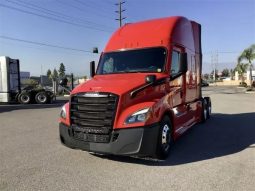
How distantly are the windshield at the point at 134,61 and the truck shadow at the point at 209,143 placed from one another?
79.0 inches

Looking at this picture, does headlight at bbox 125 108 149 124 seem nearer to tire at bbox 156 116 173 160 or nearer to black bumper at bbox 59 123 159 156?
black bumper at bbox 59 123 159 156

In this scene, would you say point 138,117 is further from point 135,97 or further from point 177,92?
point 177,92

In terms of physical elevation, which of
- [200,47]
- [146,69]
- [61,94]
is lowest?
[61,94]

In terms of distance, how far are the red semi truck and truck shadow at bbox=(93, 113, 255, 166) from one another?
0.37 meters

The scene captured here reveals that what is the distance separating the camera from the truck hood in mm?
6566

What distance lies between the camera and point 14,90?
2542 centimetres

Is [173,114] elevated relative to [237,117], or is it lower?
elevated

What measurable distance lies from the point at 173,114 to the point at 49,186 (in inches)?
130

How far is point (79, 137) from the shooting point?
669 centimetres

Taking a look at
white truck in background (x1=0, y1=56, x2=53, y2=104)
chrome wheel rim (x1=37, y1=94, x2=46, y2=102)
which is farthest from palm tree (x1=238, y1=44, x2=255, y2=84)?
chrome wheel rim (x1=37, y1=94, x2=46, y2=102)

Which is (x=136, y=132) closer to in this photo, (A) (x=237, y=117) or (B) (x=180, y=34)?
(B) (x=180, y=34)

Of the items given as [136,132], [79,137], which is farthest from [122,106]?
[79,137]

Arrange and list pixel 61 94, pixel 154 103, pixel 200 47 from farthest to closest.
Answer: pixel 61 94 → pixel 200 47 → pixel 154 103

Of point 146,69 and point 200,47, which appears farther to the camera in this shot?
Answer: point 200,47
